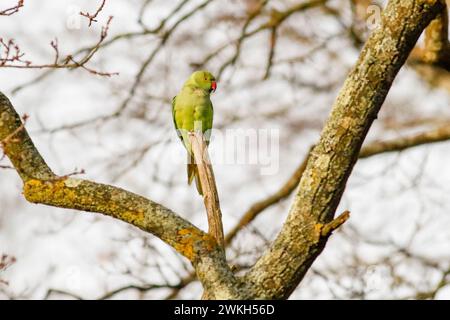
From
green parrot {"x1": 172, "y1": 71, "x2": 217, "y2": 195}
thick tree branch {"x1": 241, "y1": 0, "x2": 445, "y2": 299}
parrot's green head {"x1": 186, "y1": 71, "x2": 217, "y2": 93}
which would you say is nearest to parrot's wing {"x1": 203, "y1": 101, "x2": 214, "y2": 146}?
green parrot {"x1": 172, "y1": 71, "x2": 217, "y2": 195}

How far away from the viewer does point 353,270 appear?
706 cm

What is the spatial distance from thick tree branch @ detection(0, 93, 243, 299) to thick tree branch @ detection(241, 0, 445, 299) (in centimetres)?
23

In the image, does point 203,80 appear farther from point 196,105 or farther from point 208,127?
point 208,127

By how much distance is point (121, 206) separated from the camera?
3607 millimetres

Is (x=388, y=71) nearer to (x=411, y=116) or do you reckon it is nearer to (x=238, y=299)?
(x=238, y=299)

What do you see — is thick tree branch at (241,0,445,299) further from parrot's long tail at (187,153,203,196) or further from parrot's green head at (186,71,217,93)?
parrot's green head at (186,71,217,93)

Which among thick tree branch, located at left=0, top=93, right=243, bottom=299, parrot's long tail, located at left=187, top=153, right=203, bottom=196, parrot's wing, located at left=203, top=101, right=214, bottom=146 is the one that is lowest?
thick tree branch, located at left=0, top=93, right=243, bottom=299

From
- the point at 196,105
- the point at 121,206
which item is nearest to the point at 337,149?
the point at 121,206

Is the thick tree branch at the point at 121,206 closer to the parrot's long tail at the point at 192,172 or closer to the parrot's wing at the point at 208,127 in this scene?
the parrot's long tail at the point at 192,172

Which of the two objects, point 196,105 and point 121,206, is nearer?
point 121,206

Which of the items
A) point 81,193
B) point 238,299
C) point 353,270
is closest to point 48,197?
point 81,193

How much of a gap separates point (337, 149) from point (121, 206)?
3.53 feet

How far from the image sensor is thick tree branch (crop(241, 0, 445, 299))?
363 centimetres
